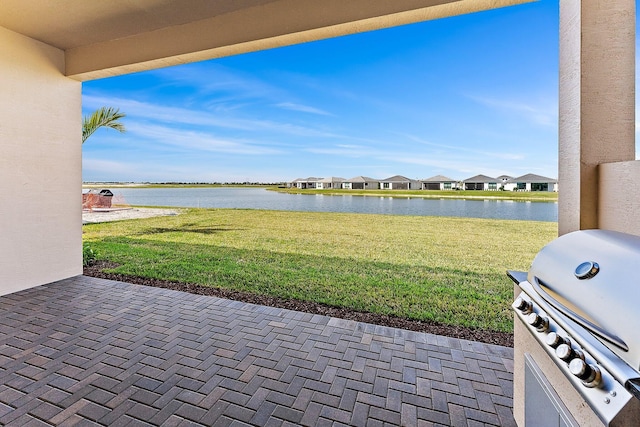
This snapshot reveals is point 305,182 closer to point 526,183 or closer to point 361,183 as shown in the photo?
point 361,183

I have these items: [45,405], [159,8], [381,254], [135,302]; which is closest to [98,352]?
[45,405]

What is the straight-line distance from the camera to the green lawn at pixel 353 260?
3.79 meters

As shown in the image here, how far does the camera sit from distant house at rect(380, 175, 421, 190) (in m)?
17.5

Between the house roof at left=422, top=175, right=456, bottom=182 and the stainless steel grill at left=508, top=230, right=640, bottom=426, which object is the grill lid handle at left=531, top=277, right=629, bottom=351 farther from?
the house roof at left=422, top=175, right=456, bottom=182

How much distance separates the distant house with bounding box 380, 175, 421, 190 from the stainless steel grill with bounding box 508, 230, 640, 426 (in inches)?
657

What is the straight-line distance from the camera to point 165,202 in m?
17.2

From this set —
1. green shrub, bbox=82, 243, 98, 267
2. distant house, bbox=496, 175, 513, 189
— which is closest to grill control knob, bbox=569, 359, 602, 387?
green shrub, bbox=82, 243, 98, 267

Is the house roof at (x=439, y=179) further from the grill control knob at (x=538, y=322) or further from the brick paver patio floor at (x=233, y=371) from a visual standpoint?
the grill control knob at (x=538, y=322)

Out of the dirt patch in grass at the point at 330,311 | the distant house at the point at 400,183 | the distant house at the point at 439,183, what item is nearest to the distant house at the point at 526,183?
the distant house at the point at 439,183

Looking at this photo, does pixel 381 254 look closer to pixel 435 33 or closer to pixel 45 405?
pixel 45 405

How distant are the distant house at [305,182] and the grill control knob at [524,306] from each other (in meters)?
→ 17.7

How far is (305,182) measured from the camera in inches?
745

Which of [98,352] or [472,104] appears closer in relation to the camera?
[98,352]

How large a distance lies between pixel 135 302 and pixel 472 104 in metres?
13.5
